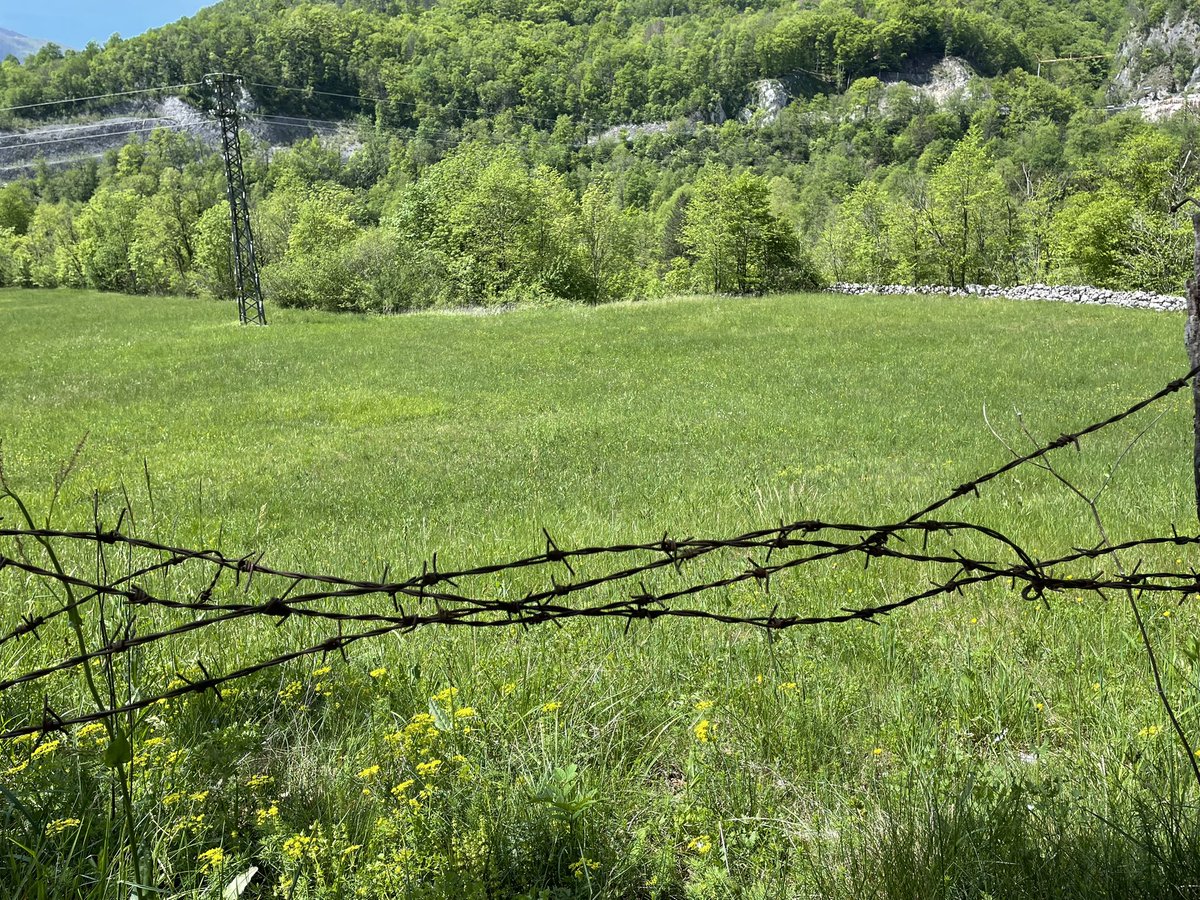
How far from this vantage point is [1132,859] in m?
2.15

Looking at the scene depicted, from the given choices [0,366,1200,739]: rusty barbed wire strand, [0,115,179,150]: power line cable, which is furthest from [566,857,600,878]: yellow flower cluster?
[0,115,179,150]: power line cable

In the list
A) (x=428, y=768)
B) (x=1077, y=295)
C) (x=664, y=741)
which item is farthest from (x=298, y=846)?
(x=1077, y=295)

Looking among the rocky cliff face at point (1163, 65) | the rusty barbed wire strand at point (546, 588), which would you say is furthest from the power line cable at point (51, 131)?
the rocky cliff face at point (1163, 65)

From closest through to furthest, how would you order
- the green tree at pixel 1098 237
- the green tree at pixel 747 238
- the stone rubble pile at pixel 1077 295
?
the stone rubble pile at pixel 1077 295 → the green tree at pixel 1098 237 → the green tree at pixel 747 238

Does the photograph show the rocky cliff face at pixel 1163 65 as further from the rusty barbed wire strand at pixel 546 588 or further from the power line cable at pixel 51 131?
the power line cable at pixel 51 131

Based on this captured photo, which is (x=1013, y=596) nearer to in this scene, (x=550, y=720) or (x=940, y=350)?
(x=550, y=720)

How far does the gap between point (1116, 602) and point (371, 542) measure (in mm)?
5597

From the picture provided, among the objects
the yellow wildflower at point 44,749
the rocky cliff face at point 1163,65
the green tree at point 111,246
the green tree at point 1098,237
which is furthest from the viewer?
the rocky cliff face at point 1163,65

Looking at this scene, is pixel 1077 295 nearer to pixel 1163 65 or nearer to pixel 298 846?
pixel 298 846

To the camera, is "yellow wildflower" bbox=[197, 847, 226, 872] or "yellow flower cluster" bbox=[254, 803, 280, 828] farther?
"yellow flower cluster" bbox=[254, 803, 280, 828]

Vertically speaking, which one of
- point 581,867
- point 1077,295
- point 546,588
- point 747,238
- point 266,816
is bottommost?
point 1077,295

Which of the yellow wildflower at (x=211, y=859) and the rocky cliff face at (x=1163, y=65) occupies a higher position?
the rocky cliff face at (x=1163, y=65)

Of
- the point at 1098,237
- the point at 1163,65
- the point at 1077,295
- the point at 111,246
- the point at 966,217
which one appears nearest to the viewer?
the point at 1077,295

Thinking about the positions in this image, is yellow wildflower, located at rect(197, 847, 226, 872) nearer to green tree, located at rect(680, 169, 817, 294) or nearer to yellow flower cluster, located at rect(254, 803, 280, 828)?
yellow flower cluster, located at rect(254, 803, 280, 828)
